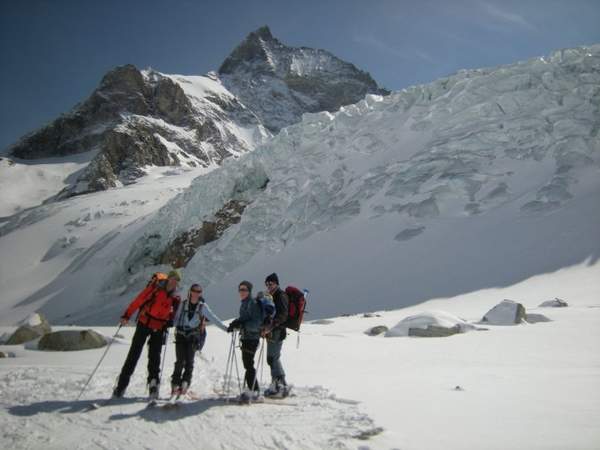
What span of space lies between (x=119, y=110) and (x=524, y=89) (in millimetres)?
94378

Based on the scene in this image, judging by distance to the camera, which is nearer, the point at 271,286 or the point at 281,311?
the point at 281,311

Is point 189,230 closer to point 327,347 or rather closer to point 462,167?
point 462,167

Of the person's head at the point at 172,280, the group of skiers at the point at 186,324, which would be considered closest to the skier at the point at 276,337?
the group of skiers at the point at 186,324

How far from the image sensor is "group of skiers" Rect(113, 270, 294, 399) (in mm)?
5551

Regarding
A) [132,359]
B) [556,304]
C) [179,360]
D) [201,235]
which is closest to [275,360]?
[179,360]

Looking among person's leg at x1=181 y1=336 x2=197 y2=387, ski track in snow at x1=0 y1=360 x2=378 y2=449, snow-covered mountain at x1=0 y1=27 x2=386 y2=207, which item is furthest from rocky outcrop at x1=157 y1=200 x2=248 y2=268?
snow-covered mountain at x1=0 y1=27 x2=386 y2=207

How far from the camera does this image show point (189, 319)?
565cm

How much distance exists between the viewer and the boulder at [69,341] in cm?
902

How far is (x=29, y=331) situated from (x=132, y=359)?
24.4ft

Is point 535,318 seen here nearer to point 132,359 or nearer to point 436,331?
point 436,331

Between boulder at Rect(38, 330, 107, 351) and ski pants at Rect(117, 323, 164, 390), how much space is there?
415 centimetres

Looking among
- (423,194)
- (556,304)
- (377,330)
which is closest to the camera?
(377,330)

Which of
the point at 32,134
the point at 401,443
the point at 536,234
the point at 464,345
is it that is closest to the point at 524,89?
the point at 536,234

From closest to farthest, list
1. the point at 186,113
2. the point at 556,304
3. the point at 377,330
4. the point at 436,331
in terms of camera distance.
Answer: the point at 436,331
the point at 377,330
the point at 556,304
the point at 186,113
